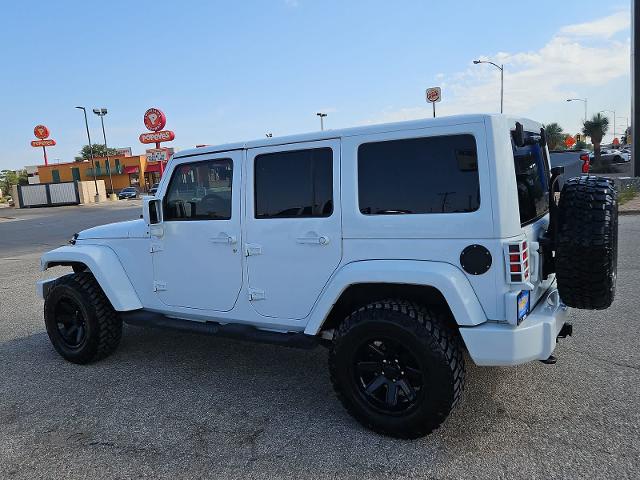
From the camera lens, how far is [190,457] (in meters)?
3.06

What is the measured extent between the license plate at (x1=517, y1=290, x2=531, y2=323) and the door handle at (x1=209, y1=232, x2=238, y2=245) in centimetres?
201

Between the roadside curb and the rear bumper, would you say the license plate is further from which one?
the roadside curb

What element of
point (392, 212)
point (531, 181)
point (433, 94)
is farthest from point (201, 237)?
point (433, 94)

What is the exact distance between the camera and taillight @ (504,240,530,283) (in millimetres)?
2805

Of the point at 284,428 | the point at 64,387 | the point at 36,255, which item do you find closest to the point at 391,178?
the point at 284,428

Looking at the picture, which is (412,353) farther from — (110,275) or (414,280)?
(110,275)

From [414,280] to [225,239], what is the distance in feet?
5.04

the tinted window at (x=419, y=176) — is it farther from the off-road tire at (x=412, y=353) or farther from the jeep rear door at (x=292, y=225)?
the off-road tire at (x=412, y=353)

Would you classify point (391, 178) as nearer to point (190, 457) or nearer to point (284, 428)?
point (284, 428)

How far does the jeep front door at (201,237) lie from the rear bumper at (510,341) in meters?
1.76

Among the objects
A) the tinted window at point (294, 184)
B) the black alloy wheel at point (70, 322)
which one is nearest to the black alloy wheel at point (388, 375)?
the tinted window at point (294, 184)

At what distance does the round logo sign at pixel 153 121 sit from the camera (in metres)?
19.4

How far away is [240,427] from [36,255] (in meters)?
11.9

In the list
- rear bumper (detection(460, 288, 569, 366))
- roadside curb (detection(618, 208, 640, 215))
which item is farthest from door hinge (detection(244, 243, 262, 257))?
roadside curb (detection(618, 208, 640, 215))
